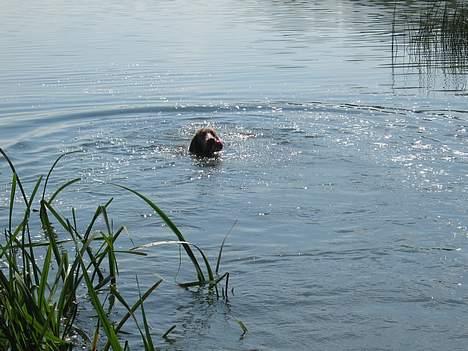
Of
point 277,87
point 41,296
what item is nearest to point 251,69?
point 277,87

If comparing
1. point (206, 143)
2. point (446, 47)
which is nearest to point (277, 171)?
point (206, 143)

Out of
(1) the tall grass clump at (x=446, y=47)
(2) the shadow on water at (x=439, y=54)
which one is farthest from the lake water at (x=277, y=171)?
(1) the tall grass clump at (x=446, y=47)

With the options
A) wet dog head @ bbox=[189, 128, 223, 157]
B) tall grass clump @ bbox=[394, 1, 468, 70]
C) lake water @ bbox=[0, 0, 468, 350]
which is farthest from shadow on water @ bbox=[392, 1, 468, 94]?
wet dog head @ bbox=[189, 128, 223, 157]

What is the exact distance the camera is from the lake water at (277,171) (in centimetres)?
646

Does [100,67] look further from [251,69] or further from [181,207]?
[181,207]

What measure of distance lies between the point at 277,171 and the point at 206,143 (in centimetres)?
135

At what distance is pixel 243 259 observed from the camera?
7648mm

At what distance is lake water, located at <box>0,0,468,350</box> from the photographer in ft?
21.2

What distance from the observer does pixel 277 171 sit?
1074 centimetres

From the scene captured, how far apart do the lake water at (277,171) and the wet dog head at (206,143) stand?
213 mm

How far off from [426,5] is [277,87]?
18.7m

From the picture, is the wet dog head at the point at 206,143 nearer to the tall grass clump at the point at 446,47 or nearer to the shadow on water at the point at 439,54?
the shadow on water at the point at 439,54

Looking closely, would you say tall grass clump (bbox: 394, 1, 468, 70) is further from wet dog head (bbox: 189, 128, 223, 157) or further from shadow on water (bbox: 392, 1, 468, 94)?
wet dog head (bbox: 189, 128, 223, 157)

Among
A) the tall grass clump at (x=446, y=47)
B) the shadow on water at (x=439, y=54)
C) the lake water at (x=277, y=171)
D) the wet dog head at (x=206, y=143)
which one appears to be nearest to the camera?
the lake water at (x=277, y=171)
